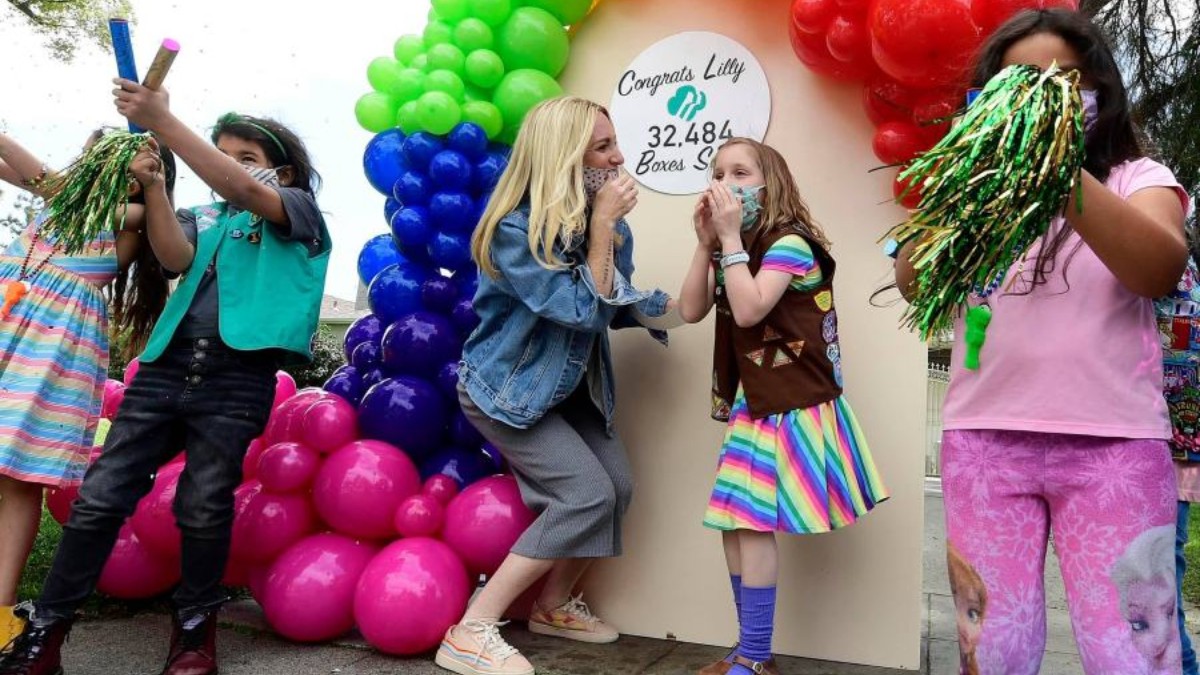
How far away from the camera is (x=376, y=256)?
3322 mm

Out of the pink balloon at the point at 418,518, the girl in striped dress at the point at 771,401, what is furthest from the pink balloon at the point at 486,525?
the girl in striped dress at the point at 771,401

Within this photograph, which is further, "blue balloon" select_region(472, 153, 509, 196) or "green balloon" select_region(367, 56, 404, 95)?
"green balloon" select_region(367, 56, 404, 95)

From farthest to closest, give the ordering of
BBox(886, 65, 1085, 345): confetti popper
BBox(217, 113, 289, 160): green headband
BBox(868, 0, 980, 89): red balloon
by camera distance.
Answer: BBox(217, 113, 289, 160): green headband, BBox(868, 0, 980, 89): red balloon, BBox(886, 65, 1085, 345): confetti popper

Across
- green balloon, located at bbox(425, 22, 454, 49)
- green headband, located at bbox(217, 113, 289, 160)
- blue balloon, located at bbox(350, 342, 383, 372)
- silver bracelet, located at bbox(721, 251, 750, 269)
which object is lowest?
blue balloon, located at bbox(350, 342, 383, 372)

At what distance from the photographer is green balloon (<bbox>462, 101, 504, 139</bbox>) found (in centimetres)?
292

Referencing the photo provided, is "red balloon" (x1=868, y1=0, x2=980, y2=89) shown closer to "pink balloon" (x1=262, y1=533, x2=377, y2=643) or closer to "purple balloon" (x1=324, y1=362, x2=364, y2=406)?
"purple balloon" (x1=324, y1=362, x2=364, y2=406)

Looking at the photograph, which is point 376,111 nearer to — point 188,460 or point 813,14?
point 188,460

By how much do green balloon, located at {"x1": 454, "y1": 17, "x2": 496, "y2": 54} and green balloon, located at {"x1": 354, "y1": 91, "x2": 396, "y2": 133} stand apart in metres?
0.33

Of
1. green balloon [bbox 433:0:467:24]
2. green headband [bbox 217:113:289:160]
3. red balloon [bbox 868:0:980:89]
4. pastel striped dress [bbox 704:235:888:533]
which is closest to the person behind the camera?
red balloon [bbox 868:0:980:89]

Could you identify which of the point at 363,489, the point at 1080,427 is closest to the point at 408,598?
the point at 363,489

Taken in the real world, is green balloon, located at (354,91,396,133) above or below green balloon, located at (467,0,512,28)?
below

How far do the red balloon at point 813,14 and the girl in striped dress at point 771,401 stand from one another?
1.32ft

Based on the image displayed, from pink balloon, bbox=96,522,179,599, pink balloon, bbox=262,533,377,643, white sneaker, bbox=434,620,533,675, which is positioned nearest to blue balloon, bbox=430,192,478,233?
pink balloon, bbox=262,533,377,643

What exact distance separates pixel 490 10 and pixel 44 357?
171 cm
